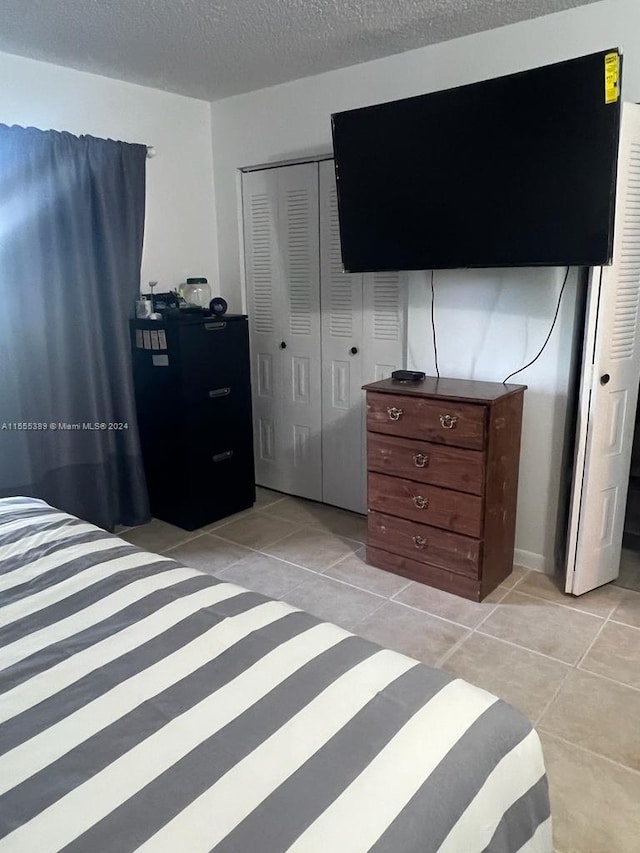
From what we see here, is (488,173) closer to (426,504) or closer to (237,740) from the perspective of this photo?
(426,504)

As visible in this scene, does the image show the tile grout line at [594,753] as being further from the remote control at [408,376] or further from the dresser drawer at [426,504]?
the remote control at [408,376]

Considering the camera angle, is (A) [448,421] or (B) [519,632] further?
(A) [448,421]

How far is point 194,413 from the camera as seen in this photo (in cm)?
314

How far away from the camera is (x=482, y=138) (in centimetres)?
223

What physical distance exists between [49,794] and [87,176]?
278 centimetres

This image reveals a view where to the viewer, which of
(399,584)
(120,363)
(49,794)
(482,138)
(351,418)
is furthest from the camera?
(351,418)

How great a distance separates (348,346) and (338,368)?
0.14 metres

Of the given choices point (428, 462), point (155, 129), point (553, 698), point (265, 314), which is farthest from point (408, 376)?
point (155, 129)

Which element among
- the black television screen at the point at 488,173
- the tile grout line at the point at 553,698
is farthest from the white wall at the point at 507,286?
the tile grout line at the point at 553,698

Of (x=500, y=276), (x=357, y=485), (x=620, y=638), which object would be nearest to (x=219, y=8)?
(x=500, y=276)

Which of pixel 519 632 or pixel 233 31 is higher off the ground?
pixel 233 31

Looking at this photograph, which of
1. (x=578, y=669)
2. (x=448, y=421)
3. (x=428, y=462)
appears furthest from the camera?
(x=428, y=462)

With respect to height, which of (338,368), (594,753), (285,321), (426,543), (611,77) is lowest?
(594,753)

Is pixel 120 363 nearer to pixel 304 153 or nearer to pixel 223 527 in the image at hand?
pixel 223 527
